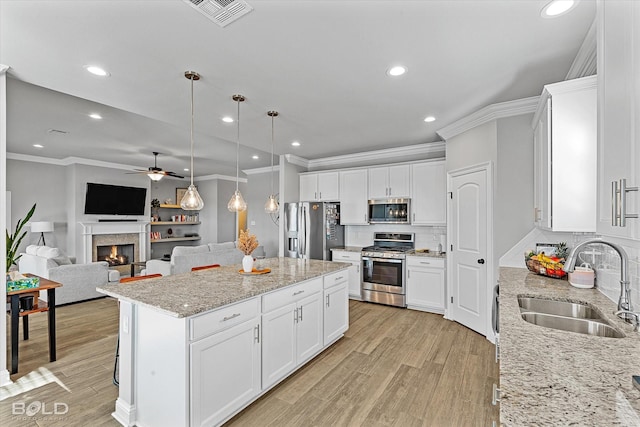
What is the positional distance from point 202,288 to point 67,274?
12.7ft

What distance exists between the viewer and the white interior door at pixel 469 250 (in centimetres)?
357

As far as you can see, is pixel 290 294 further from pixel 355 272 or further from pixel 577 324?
pixel 355 272

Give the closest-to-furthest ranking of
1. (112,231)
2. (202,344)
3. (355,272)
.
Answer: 1. (202,344)
2. (355,272)
3. (112,231)

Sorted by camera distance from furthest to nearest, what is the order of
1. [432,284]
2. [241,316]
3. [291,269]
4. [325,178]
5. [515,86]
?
1. [325,178]
2. [432,284]
3. [291,269]
4. [515,86]
5. [241,316]

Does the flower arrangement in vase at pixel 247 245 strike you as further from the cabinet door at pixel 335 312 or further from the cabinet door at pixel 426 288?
the cabinet door at pixel 426 288

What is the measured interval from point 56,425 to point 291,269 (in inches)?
82.1

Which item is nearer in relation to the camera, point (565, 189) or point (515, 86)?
point (565, 189)

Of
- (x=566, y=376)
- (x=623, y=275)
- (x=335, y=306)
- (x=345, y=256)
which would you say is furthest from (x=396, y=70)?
(x=345, y=256)

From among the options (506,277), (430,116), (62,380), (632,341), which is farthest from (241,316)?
(430,116)

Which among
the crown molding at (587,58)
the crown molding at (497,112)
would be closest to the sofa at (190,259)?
the crown molding at (497,112)

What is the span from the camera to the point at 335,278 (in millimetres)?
3332

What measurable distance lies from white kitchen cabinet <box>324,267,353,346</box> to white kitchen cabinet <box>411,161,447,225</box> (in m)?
2.01

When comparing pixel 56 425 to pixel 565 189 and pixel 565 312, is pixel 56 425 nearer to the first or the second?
pixel 565 312

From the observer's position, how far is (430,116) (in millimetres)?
3672
